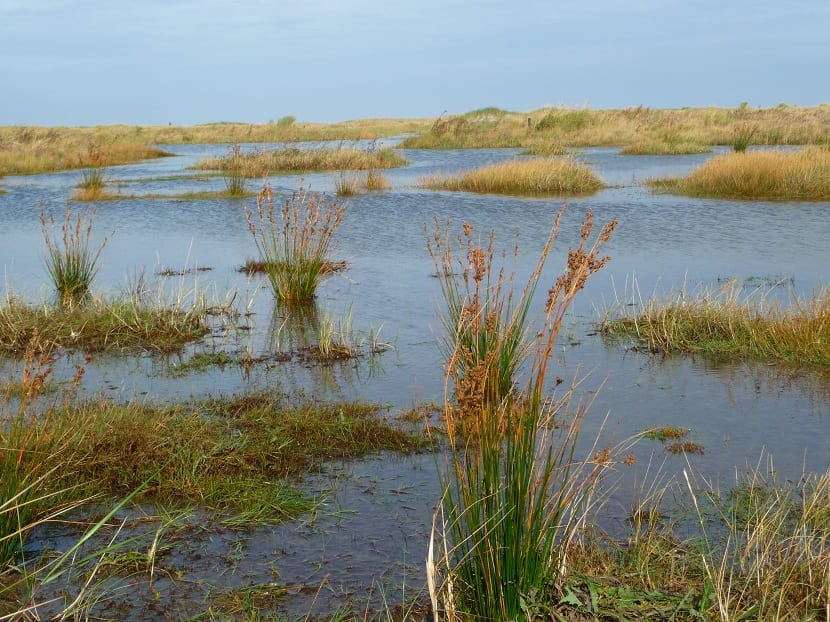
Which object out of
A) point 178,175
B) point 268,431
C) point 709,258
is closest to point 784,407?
point 268,431

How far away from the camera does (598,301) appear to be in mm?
8977

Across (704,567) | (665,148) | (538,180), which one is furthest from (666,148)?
(704,567)

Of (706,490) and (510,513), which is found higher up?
(510,513)

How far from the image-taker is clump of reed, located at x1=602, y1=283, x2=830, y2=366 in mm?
6574

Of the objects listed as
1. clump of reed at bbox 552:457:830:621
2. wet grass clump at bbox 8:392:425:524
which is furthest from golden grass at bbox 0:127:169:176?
clump of reed at bbox 552:457:830:621

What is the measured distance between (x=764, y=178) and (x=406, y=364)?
12895mm

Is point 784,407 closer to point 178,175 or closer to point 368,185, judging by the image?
point 368,185

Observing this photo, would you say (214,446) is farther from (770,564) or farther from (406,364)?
(770,564)

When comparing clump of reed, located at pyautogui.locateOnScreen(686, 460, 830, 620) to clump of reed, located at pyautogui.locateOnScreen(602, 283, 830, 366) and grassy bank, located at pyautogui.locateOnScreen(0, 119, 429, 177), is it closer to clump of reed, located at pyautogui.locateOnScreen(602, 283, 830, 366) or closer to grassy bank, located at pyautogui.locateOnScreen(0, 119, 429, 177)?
clump of reed, located at pyautogui.locateOnScreen(602, 283, 830, 366)

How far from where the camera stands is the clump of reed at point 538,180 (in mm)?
19547

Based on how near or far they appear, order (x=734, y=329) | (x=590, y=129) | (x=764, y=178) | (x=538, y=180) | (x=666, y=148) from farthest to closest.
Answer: (x=590, y=129), (x=666, y=148), (x=538, y=180), (x=764, y=178), (x=734, y=329)

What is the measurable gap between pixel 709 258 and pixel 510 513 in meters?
9.31

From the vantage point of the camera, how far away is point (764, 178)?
678 inches

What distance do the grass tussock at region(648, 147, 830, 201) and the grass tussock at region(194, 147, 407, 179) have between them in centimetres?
963
